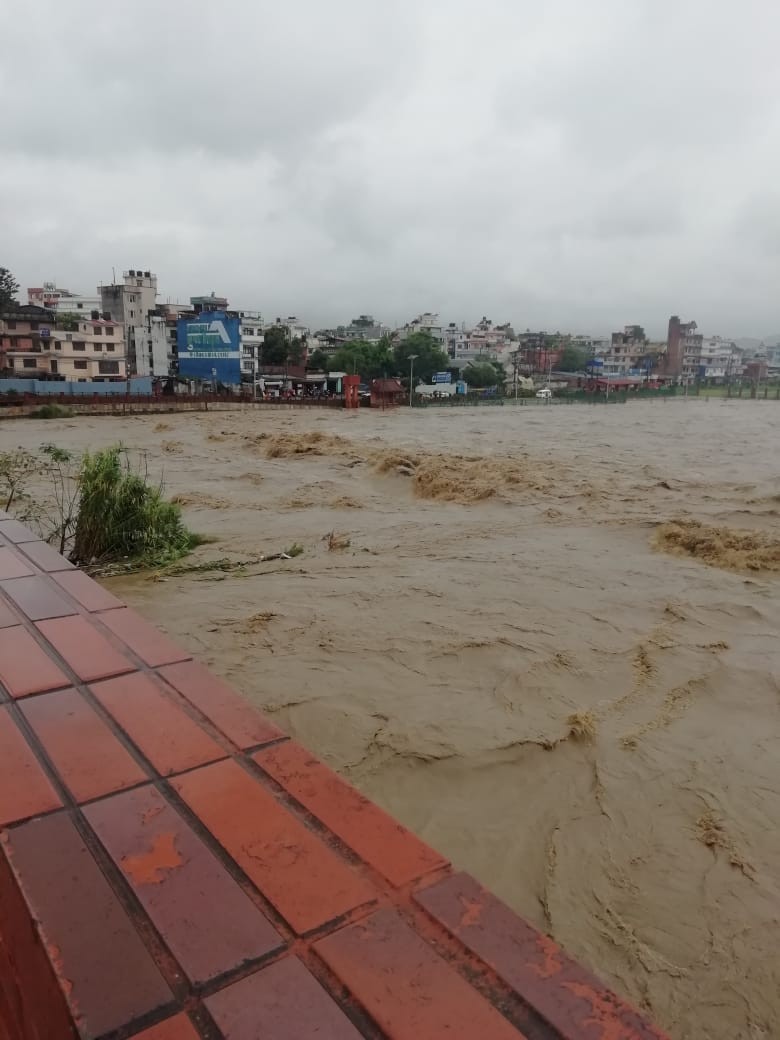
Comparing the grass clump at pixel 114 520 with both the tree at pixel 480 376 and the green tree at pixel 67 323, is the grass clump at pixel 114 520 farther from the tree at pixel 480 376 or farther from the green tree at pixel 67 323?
the tree at pixel 480 376

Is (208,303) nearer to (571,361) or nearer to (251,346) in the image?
(251,346)

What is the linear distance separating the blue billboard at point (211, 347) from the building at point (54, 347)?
7907 millimetres

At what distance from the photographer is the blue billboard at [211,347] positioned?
40.1 metres

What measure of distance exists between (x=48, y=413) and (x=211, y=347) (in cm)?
1351

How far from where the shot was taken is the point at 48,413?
28.9 meters

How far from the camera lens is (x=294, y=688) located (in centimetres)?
315

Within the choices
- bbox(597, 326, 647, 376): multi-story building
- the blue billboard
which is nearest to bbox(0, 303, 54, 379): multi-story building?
the blue billboard

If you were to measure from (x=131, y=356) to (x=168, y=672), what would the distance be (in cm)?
5908

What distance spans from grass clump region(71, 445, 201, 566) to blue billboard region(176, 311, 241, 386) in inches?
1427

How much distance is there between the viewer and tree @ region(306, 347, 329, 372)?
220 ft

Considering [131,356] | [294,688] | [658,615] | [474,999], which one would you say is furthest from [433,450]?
[131,356]

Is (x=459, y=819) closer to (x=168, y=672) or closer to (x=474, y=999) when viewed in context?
(x=168, y=672)

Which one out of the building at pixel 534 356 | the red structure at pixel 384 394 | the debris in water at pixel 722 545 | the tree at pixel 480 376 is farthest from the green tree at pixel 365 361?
the debris in water at pixel 722 545

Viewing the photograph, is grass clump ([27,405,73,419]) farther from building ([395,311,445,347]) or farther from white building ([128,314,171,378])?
building ([395,311,445,347])
